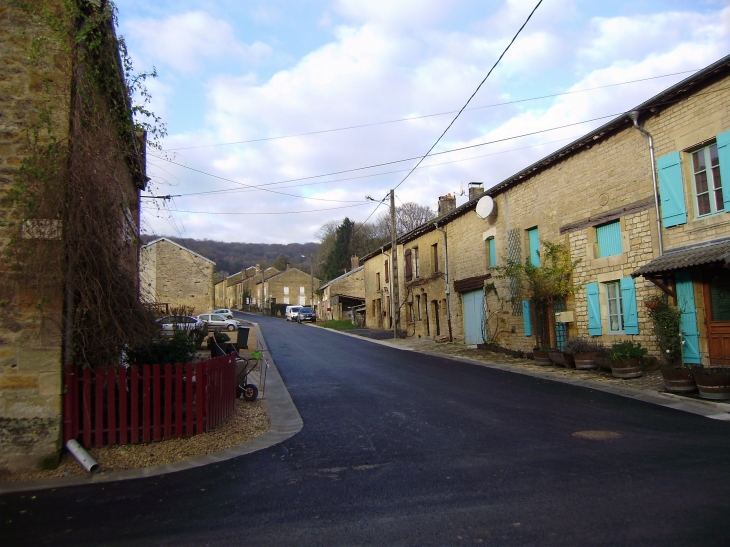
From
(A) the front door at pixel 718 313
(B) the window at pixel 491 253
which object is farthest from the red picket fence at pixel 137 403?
(B) the window at pixel 491 253

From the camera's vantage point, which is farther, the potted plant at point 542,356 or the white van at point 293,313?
the white van at point 293,313

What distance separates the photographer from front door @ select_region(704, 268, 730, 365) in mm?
10461

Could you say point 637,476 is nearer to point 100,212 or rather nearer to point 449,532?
point 449,532

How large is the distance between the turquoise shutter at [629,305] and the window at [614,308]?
0.32 meters

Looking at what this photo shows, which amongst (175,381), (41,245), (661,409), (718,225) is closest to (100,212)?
(41,245)

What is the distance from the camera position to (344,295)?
50844mm

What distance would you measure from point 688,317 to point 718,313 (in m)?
0.65

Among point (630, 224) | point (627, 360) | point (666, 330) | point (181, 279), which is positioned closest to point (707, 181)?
point (630, 224)

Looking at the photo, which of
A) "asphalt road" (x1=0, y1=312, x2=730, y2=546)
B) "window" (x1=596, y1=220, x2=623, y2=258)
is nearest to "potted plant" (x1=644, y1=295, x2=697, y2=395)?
"window" (x1=596, y1=220, x2=623, y2=258)

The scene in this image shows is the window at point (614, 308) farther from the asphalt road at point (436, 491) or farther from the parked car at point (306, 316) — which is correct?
the parked car at point (306, 316)

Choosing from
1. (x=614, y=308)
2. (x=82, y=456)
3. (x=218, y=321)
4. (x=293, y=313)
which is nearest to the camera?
(x=82, y=456)

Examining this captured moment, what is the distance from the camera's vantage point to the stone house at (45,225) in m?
5.81

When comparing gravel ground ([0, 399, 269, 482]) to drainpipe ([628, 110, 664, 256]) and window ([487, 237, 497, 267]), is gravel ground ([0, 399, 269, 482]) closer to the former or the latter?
drainpipe ([628, 110, 664, 256])

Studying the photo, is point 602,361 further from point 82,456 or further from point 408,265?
point 408,265
